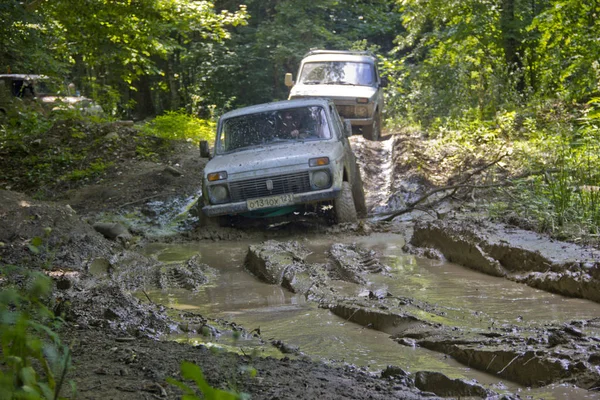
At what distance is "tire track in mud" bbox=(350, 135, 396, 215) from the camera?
1207 cm

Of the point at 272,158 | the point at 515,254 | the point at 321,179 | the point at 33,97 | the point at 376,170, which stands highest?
the point at 33,97

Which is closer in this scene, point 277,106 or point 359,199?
point 277,106

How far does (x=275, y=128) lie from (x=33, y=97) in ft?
39.2

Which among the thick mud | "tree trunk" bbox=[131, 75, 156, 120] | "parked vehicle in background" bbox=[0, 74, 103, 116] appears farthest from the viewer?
"tree trunk" bbox=[131, 75, 156, 120]

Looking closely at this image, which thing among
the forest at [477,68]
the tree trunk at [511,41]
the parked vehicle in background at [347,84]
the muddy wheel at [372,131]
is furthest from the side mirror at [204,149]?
the tree trunk at [511,41]

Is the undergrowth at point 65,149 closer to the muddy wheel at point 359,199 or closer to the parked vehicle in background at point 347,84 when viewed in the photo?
the parked vehicle in background at point 347,84

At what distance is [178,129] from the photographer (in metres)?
18.1

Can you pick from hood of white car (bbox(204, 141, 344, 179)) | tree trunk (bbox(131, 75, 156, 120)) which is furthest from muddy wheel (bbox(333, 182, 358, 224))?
tree trunk (bbox(131, 75, 156, 120))

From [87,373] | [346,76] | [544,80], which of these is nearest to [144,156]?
[346,76]

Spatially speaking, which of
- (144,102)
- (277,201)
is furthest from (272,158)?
(144,102)

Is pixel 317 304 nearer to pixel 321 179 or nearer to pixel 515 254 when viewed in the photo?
pixel 515 254

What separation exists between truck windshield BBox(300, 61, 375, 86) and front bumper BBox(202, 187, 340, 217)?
8.02m

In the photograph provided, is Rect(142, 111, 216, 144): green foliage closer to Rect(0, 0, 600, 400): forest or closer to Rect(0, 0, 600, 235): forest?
Rect(0, 0, 600, 400): forest

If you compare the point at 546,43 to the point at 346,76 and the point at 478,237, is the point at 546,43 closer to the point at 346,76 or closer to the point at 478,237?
the point at 346,76
